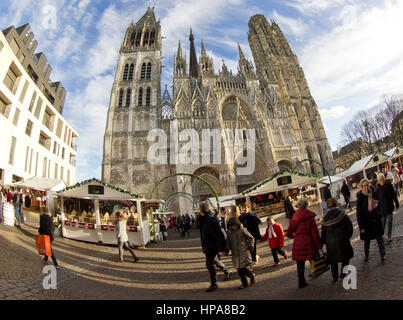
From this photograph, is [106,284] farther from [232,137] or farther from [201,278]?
[232,137]

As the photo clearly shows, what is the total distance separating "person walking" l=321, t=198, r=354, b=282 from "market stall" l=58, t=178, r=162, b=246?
801cm

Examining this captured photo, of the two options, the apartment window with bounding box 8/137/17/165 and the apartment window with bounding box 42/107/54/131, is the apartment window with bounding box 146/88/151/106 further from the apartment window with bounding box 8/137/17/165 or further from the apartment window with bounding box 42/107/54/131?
the apartment window with bounding box 8/137/17/165

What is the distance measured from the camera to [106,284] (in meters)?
4.49

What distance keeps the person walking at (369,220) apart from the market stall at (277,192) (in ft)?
18.6

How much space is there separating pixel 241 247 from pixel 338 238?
1.65 m

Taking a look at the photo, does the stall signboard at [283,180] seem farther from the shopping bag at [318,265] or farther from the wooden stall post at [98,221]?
the wooden stall post at [98,221]

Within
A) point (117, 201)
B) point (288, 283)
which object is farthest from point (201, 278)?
point (117, 201)

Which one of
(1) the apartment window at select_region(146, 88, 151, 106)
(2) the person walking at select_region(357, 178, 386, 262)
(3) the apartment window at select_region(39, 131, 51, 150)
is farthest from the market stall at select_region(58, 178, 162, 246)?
(1) the apartment window at select_region(146, 88, 151, 106)

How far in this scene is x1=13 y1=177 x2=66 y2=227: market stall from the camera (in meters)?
10.2

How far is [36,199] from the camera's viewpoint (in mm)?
10562

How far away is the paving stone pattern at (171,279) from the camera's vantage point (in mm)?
3178

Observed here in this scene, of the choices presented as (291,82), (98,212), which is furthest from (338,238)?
(291,82)

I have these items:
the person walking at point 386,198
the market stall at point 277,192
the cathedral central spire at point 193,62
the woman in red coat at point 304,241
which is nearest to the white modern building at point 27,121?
the market stall at point 277,192
